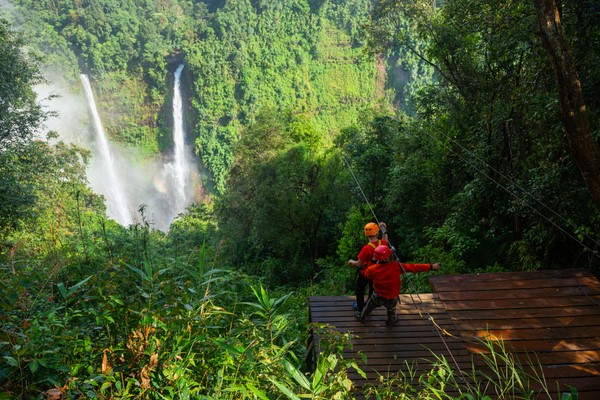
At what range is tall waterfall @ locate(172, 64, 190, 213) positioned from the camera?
4222cm

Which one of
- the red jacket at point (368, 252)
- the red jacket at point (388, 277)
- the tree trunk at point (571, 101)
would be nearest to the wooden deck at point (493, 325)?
the red jacket at point (388, 277)

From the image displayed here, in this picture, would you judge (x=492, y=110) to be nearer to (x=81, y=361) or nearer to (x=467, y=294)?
(x=467, y=294)

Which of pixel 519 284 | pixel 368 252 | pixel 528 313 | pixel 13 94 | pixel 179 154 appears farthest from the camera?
pixel 179 154

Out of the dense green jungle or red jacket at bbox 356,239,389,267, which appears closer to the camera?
the dense green jungle

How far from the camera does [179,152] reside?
42938 millimetres

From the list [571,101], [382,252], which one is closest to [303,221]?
[382,252]

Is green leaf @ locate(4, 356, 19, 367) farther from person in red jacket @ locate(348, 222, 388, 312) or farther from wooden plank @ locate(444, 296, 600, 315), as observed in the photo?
wooden plank @ locate(444, 296, 600, 315)

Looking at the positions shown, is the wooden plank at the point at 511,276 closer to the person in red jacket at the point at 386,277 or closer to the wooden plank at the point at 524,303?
the wooden plank at the point at 524,303

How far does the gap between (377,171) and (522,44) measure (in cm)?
807

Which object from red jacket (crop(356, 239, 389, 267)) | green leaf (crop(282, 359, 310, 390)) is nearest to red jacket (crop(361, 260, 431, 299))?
red jacket (crop(356, 239, 389, 267))

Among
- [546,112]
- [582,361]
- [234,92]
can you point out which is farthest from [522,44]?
[234,92]

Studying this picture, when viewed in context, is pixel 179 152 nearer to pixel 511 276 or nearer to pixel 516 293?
pixel 511 276

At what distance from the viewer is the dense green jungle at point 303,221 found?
188 centimetres

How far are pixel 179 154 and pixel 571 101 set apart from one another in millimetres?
41665
